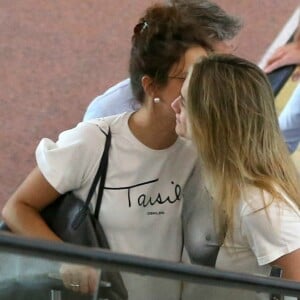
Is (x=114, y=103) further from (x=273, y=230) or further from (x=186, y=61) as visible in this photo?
(x=273, y=230)

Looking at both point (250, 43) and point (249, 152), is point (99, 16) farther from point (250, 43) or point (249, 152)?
point (249, 152)

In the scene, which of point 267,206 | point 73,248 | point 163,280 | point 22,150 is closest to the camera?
point 73,248

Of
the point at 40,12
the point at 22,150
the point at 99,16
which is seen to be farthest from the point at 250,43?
the point at 22,150

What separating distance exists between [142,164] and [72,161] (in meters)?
0.15

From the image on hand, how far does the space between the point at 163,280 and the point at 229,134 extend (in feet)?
1.48

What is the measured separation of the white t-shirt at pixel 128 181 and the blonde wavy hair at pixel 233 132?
14 centimetres

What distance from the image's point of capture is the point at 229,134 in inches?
66.3

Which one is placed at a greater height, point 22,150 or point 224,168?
point 224,168

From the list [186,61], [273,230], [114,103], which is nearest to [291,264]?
[273,230]

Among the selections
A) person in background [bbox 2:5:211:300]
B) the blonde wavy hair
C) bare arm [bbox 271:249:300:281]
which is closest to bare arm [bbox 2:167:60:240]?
person in background [bbox 2:5:211:300]

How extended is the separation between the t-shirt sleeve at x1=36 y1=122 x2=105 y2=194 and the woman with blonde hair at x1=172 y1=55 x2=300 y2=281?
7.4 inches

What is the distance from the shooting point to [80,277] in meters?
1.33

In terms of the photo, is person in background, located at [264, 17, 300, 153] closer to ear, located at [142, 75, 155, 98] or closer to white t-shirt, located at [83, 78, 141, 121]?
white t-shirt, located at [83, 78, 141, 121]

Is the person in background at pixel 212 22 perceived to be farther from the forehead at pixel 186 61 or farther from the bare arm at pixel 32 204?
the bare arm at pixel 32 204
